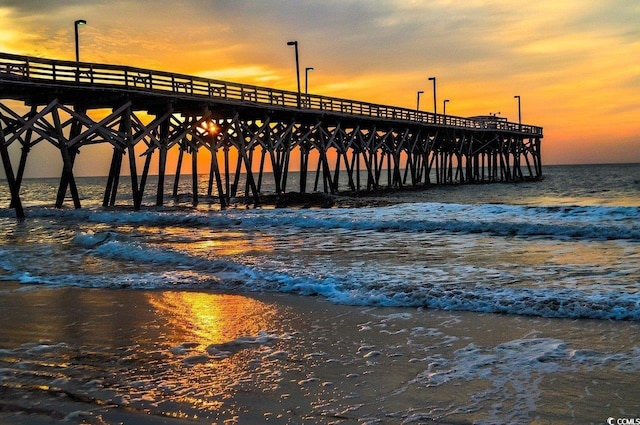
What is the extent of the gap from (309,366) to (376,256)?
630cm

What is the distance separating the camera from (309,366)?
4.29m

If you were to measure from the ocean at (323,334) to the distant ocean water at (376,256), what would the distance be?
0.05 meters

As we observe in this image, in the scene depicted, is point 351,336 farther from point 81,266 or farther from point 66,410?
point 81,266

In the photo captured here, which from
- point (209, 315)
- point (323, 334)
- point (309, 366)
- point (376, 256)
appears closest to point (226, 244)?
point (376, 256)

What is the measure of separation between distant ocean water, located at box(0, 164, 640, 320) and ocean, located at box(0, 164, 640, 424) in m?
0.05

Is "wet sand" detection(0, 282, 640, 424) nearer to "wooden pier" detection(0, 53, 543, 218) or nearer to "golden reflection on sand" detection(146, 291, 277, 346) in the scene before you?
"golden reflection on sand" detection(146, 291, 277, 346)

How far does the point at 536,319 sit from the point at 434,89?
4537cm

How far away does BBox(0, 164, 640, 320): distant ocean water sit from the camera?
678 centimetres

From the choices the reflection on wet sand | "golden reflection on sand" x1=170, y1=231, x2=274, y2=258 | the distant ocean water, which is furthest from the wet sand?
"golden reflection on sand" x1=170, y1=231, x2=274, y2=258

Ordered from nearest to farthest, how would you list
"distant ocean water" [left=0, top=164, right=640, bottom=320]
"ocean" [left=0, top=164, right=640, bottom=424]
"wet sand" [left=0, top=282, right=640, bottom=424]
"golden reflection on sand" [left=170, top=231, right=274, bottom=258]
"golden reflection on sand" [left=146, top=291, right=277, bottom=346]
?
"wet sand" [left=0, top=282, right=640, bottom=424] → "ocean" [left=0, top=164, right=640, bottom=424] → "golden reflection on sand" [left=146, top=291, right=277, bottom=346] → "distant ocean water" [left=0, top=164, right=640, bottom=320] → "golden reflection on sand" [left=170, top=231, right=274, bottom=258]

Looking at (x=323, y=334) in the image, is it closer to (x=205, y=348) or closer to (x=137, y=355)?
(x=205, y=348)

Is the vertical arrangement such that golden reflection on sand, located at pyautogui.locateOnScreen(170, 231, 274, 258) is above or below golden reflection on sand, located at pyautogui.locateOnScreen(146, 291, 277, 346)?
above

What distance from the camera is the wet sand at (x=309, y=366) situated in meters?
3.39

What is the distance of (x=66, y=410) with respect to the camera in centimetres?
341
